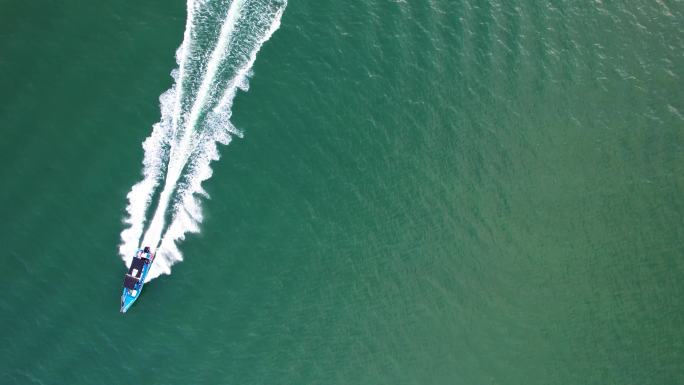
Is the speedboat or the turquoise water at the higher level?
the turquoise water

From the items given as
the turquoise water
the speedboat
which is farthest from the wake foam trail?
A: the speedboat

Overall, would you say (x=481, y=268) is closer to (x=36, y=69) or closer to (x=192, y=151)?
(x=192, y=151)

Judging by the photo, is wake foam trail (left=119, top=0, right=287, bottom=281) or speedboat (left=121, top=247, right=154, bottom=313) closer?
speedboat (left=121, top=247, right=154, bottom=313)

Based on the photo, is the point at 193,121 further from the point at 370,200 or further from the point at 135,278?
the point at 370,200

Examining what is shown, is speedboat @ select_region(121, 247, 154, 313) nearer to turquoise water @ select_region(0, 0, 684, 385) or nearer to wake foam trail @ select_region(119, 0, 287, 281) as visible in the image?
→ turquoise water @ select_region(0, 0, 684, 385)

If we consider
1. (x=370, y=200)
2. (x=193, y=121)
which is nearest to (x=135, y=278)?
(x=193, y=121)

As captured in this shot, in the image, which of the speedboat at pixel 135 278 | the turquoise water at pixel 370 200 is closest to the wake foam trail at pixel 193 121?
the turquoise water at pixel 370 200
